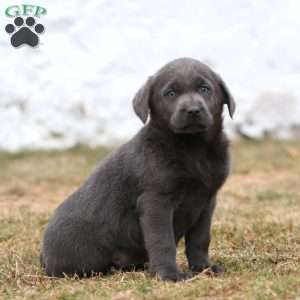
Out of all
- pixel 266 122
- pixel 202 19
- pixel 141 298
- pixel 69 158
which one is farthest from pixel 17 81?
pixel 141 298

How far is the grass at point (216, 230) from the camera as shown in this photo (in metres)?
4.62

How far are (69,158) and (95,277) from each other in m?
6.62

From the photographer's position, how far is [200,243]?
547cm

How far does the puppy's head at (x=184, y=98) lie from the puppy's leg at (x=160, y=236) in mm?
499

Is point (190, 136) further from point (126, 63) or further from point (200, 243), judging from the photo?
point (126, 63)

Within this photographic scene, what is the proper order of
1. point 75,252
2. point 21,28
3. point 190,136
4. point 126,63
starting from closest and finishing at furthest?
point 190,136 → point 75,252 → point 21,28 → point 126,63

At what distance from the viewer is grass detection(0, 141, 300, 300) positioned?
15.1 ft

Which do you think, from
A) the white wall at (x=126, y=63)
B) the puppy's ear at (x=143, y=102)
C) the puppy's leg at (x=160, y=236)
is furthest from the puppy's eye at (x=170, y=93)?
the white wall at (x=126, y=63)

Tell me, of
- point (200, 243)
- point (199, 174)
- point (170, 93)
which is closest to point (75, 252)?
point (200, 243)

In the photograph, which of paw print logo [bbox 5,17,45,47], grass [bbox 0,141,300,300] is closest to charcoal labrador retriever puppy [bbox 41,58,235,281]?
grass [bbox 0,141,300,300]

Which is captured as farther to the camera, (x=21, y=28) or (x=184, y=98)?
(x=21, y=28)

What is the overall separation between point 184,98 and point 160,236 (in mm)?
896

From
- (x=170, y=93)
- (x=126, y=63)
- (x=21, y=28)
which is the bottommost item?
(x=170, y=93)

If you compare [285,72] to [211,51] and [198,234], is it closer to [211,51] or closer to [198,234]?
[211,51]
